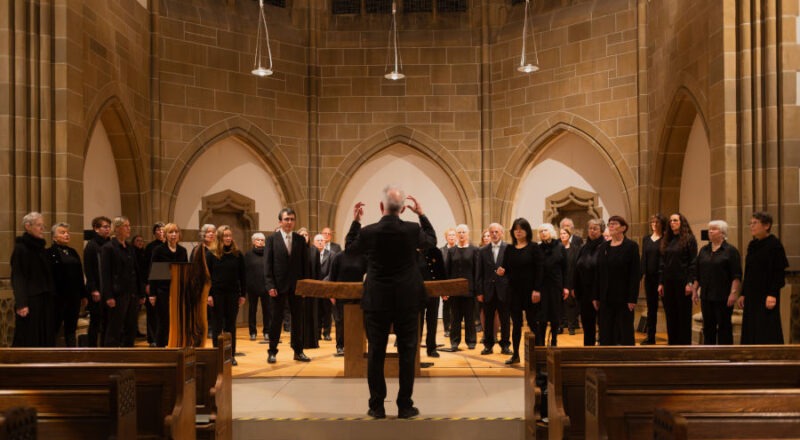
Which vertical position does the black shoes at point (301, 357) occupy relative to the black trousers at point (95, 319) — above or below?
below

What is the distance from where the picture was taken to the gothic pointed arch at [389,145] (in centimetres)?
1271

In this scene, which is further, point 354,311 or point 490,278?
point 490,278

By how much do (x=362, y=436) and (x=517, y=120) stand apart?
27.3ft

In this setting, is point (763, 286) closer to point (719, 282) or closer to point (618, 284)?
point (719, 282)

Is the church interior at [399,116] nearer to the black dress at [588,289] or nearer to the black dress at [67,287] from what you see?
the black dress at [67,287]

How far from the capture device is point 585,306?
7.45 meters

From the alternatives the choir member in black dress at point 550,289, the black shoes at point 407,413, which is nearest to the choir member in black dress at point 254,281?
the choir member in black dress at point 550,289

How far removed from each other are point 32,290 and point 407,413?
3460mm

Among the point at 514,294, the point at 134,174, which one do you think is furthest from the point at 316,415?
the point at 134,174

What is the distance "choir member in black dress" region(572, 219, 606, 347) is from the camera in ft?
24.4

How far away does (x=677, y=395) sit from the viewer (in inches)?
114

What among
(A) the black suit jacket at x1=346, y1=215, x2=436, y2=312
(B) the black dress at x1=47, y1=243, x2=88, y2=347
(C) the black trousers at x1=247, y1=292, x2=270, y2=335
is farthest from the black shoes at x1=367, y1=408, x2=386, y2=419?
(C) the black trousers at x1=247, y1=292, x2=270, y2=335

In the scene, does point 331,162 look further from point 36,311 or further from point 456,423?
point 456,423

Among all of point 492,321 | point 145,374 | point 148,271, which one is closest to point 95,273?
point 148,271
